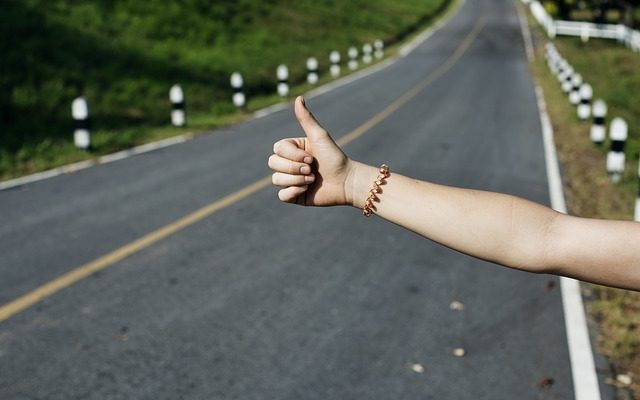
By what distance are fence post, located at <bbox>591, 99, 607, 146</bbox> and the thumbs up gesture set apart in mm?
12321

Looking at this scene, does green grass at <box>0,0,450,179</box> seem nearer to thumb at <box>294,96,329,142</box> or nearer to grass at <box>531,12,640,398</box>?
grass at <box>531,12,640,398</box>

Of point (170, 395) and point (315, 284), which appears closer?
point (170, 395)

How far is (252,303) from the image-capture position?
236 inches

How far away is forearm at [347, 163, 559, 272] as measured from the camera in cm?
229

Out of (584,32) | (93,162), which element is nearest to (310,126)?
(93,162)

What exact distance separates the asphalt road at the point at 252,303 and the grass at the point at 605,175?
14.1 inches

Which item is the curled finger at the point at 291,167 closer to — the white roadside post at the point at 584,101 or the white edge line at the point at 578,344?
the white edge line at the point at 578,344

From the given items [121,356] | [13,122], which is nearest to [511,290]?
[121,356]

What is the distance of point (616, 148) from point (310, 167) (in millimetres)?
9859

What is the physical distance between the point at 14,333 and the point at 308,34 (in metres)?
35.0

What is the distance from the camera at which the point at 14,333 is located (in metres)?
5.27

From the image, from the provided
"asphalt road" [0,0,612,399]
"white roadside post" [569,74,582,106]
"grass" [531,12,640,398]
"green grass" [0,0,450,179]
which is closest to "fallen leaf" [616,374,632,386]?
"grass" [531,12,640,398]

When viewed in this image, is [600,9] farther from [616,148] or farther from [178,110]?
[616,148]

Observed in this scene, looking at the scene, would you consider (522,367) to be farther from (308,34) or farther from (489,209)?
(308,34)
